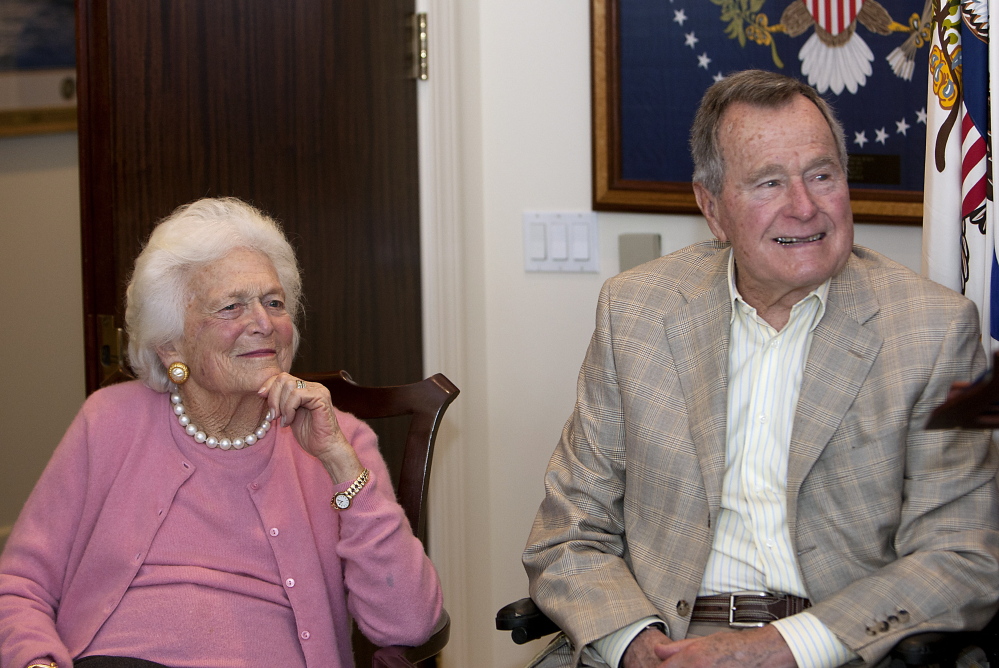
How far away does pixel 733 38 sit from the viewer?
2.67m

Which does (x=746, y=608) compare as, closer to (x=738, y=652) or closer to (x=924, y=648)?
(x=738, y=652)

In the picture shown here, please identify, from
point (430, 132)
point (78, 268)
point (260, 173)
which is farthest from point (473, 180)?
point (78, 268)

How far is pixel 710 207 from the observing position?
76.7 inches

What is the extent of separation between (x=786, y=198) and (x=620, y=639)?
84 cm

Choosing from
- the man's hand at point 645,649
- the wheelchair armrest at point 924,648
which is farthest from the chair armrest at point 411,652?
the wheelchair armrest at point 924,648

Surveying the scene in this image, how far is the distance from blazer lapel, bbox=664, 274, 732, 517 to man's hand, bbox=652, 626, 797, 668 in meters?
0.24

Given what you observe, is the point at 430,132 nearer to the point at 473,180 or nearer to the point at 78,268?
the point at 473,180

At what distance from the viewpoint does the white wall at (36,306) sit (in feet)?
12.6

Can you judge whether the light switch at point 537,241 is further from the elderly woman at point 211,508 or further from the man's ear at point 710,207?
the elderly woman at point 211,508

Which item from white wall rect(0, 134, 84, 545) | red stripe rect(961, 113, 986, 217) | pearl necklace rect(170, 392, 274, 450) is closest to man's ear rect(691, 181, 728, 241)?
red stripe rect(961, 113, 986, 217)

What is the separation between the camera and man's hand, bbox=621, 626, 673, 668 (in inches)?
65.3

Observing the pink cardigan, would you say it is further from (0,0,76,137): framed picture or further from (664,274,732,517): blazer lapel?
(0,0,76,137): framed picture

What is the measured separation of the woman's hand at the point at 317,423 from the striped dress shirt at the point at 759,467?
0.55 meters

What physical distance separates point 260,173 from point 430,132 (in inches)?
23.4
